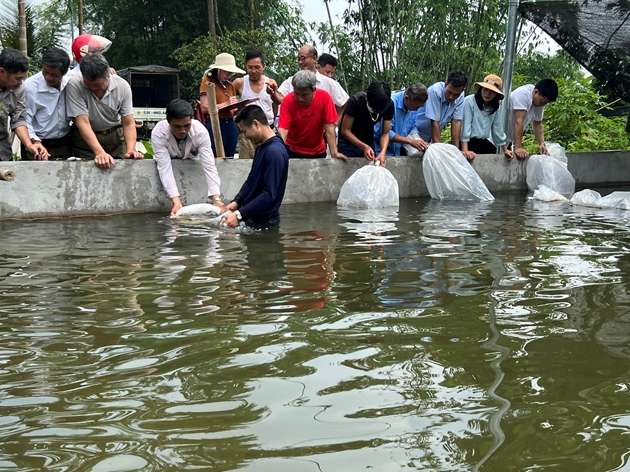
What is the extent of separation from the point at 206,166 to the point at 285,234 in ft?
5.28

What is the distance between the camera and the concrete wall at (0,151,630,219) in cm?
750

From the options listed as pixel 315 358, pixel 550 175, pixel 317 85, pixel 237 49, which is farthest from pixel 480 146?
pixel 237 49

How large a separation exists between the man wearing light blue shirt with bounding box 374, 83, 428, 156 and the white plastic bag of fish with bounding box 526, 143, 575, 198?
5.65 ft

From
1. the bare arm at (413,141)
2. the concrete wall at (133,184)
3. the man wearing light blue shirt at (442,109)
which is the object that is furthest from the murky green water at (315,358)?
the bare arm at (413,141)

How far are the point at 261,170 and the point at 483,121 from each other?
4562mm

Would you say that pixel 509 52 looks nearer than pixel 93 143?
No

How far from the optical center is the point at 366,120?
9.11 m

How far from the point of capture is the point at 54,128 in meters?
7.84

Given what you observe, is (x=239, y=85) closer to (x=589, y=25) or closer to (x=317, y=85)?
(x=317, y=85)

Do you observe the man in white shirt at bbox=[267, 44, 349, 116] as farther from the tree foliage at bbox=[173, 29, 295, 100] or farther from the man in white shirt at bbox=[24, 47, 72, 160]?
the tree foliage at bbox=[173, 29, 295, 100]

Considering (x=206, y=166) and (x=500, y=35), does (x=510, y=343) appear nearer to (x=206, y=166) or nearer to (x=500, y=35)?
(x=206, y=166)

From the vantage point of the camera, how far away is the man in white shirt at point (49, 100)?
7.41 meters

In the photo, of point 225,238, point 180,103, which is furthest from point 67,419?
point 180,103

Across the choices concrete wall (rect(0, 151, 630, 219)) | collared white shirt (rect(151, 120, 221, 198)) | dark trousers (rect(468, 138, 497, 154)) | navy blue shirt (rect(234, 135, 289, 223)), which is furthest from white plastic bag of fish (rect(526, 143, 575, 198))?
navy blue shirt (rect(234, 135, 289, 223))
